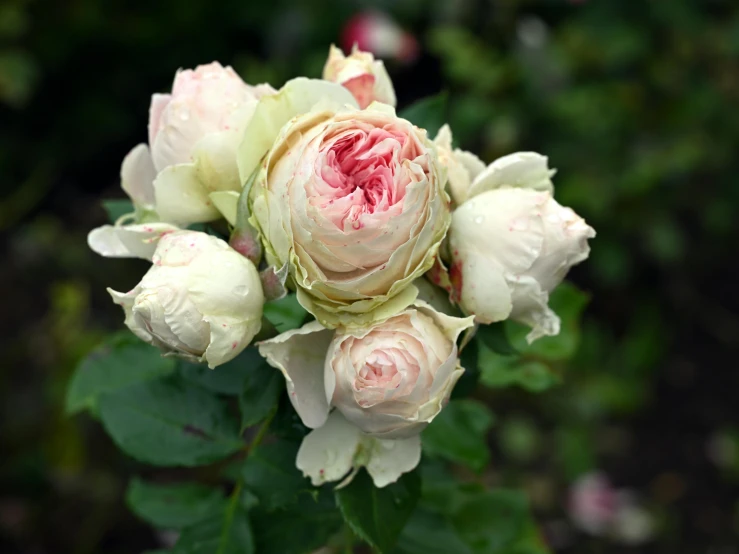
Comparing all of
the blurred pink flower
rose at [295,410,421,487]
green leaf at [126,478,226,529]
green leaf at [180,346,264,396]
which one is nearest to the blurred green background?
the blurred pink flower

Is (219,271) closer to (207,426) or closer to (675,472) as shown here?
(207,426)

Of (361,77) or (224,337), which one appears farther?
(361,77)

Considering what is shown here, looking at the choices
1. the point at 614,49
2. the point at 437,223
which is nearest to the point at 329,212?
the point at 437,223

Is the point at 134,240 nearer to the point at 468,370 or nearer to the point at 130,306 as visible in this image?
the point at 130,306

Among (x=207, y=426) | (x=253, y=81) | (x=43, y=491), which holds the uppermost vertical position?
(x=207, y=426)

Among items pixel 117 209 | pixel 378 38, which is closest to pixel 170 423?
pixel 117 209
